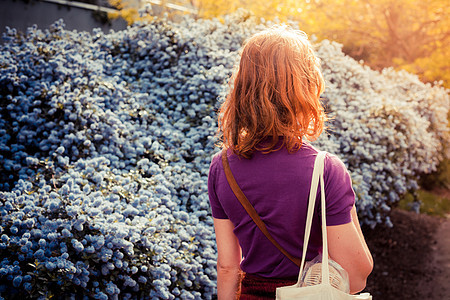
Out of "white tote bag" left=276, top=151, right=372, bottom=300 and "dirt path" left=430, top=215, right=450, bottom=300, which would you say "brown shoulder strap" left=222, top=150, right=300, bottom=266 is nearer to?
"white tote bag" left=276, top=151, right=372, bottom=300

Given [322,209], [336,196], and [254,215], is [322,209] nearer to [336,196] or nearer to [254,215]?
[336,196]

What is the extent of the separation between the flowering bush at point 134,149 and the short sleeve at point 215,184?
3.09ft

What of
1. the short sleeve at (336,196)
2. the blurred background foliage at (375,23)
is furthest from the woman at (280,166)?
the blurred background foliage at (375,23)

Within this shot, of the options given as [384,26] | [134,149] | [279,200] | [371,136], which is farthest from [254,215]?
[384,26]

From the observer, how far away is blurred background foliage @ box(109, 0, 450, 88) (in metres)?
8.86

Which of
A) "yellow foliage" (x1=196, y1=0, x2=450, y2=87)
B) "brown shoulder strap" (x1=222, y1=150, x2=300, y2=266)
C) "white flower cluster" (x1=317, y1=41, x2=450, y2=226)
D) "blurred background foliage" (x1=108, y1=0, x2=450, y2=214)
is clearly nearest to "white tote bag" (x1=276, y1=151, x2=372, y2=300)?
"brown shoulder strap" (x1=222, y1=150, x2=300, y2=266)

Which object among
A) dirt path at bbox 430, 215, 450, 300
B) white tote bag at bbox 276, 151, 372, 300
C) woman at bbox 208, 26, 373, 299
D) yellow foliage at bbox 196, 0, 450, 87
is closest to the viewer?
white tote bag at bbox 276, 151, 372, 300

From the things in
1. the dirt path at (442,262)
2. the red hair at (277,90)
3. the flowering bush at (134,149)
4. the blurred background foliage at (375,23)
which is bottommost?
the dirt path at (442,262)

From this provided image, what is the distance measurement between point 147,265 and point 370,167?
274 cm

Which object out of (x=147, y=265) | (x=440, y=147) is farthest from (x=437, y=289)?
(x=147, y=265)

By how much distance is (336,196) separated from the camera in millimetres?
1404

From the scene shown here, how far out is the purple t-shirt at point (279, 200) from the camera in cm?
142

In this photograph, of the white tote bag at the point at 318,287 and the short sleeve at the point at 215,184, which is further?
the short sleeve at the point at 215,184

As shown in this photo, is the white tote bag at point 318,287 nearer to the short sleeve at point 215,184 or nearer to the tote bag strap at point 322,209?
the tote bag strap at point 322,209
